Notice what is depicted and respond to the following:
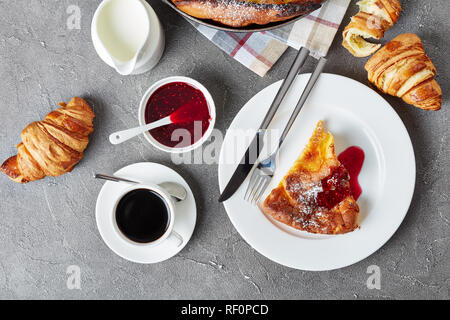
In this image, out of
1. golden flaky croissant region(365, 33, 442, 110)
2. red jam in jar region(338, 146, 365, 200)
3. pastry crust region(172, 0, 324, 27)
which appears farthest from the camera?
red jam in jar region(338, 146, 365, 200)

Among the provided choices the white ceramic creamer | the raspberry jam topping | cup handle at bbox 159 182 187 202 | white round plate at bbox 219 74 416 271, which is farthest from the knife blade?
the white ceramic creamer

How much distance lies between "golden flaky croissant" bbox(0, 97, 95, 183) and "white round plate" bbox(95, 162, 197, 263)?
6.1 inches

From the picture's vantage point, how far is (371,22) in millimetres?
1184

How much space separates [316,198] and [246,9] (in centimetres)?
59

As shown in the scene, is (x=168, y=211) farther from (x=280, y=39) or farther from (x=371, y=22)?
(x=371, y=22)

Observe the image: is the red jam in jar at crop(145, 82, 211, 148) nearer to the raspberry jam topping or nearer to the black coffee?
the black coffee

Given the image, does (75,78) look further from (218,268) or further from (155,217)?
(218,268)

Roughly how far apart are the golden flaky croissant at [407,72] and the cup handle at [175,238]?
78 centimetres

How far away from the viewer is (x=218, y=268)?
1.33 m

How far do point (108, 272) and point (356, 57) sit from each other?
111 cm

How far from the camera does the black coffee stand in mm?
1191

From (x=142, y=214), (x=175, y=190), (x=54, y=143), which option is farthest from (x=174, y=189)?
(x=54, y=143)

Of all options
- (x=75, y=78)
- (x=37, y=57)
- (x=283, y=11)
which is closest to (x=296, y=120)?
(x=283, y=11)

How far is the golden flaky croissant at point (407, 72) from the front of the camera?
115 cm
